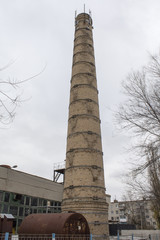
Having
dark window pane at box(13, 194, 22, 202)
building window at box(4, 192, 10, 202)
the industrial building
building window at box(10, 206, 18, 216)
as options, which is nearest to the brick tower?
the industrial building

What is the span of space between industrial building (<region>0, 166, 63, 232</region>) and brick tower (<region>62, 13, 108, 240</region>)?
133 inches

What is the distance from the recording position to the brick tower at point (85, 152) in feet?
46.7

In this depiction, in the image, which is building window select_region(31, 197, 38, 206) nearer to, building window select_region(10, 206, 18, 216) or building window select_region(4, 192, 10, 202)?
building window select_region(10, 206, 18, 216)

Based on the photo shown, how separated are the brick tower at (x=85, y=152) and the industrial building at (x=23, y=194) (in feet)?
11.1

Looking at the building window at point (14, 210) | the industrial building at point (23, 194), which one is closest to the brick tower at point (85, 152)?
the industrial building at point (23, 194)

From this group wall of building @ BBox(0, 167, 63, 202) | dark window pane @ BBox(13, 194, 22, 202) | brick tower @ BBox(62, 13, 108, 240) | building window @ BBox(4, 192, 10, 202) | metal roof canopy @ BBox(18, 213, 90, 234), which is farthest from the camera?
dark window pane @ BBox(13, 194, 22, 202)

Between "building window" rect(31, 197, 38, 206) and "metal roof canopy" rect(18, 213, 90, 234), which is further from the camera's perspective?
"building window" rect(31, 197, 38, 206)

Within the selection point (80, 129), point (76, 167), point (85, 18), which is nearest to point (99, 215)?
point (76, 167)

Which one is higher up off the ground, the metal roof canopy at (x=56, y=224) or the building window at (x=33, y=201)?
the building window at (x=33, y=201)

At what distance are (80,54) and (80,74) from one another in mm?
2396

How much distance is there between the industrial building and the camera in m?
15.7

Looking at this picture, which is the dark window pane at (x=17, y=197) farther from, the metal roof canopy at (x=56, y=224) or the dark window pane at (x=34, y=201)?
the metal roof canopy at (x=56, y=224)

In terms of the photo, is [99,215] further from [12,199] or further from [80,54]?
[80,54]

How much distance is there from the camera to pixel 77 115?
17141 millimetres
